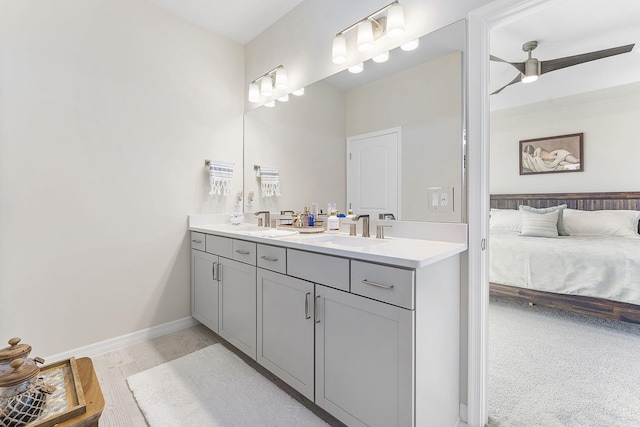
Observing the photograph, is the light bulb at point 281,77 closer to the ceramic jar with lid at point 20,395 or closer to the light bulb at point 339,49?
the light bulb at point 339,49

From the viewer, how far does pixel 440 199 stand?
1.58 metres

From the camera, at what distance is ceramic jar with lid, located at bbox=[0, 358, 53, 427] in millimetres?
800

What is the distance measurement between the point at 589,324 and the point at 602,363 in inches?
31.4

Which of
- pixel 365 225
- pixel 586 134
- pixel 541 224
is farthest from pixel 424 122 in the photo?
pixel 586 134

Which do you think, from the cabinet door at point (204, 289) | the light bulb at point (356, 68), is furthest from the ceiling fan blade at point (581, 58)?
the cabinet door at point (204, 289)

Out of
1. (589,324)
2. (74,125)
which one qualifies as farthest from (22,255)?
(589,324)

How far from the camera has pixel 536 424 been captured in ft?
4.78

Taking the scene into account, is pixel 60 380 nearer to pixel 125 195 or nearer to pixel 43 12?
pixel 125 195

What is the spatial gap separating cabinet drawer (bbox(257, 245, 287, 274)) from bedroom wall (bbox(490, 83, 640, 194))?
4.60 metres

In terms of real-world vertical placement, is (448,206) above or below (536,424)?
above

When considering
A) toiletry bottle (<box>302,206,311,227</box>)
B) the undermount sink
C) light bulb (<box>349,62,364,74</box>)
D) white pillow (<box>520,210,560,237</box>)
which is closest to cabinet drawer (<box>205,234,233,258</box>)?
toiletry bottle (<box>302,206,311,227</box>)

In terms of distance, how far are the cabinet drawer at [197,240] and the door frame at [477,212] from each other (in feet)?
6.41

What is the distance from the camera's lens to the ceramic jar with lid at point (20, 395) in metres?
0.80

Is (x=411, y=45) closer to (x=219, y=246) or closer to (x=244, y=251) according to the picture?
(x=244, y=251)
